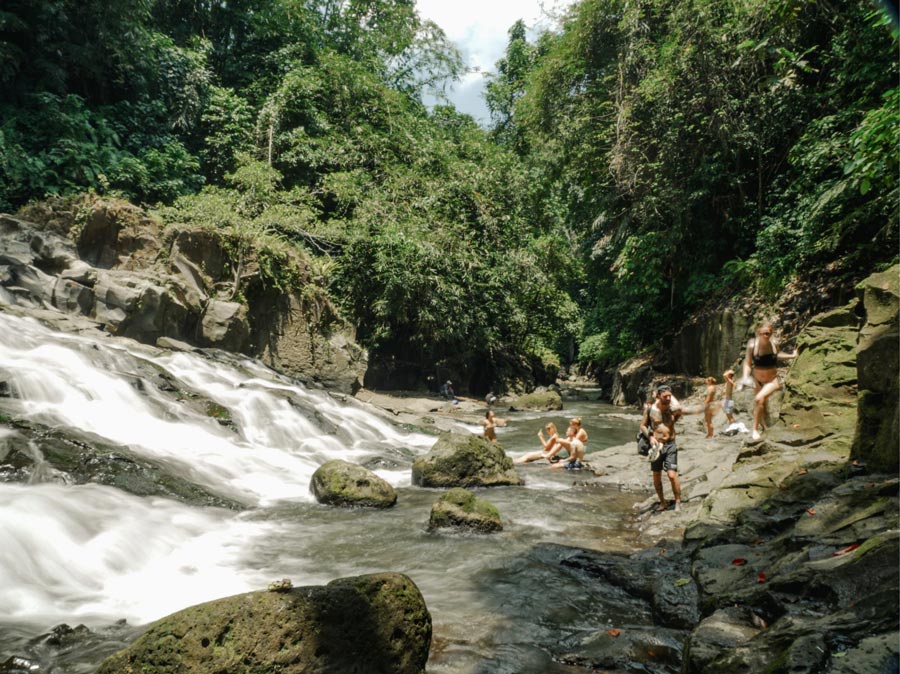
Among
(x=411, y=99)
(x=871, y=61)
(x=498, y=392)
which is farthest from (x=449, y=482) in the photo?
(x=411, y=99)

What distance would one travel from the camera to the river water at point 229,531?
14.8ft

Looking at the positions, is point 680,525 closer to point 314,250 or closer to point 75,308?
point 75,308

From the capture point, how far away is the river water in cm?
452

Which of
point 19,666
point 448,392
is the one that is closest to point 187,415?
point 19,666

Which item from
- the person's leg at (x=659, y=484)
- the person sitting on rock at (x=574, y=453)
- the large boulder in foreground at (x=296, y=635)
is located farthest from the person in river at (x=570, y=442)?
the large boulder in foreground at (x=296, y=635)

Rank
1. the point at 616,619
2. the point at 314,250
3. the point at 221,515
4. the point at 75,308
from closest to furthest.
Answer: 1. the point at 616,619
2. the point at 221,515
3. the point at 75,308
4. the point at 314,250

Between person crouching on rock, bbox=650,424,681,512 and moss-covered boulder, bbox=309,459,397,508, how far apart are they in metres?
3.63

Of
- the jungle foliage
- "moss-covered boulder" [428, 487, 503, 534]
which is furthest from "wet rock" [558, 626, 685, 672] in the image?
the jungle foliage

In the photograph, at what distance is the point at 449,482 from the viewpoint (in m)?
9.73

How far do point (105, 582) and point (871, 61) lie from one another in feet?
52.5

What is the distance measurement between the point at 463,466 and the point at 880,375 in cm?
620

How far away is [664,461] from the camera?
305 inches

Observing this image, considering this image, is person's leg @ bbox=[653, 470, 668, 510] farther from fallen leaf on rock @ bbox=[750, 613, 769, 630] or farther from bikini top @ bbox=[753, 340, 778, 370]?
fallen leaf on rock @ bbox=[750, 613, 769, 630]

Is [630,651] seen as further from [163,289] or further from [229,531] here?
[163,289]
